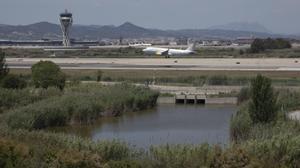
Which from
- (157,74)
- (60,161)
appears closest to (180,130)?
(60,161)

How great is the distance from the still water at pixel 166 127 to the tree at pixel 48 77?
10036 mm

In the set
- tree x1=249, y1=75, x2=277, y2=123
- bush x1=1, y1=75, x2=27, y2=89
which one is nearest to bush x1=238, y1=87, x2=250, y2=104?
bush x1=1, y1=75, x2=27, y2=89

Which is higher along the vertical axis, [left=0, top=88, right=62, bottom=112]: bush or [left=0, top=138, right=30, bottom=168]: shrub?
[left=0, top=138, right=30, bottom=168]: shrub

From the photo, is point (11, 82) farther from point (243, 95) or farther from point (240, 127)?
point (240, 127)

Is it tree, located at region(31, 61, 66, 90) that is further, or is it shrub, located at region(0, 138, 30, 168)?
tree, located at region(31, 61, 66, 90)

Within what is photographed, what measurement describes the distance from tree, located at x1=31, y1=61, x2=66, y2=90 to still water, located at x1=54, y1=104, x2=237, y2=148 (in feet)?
32.9

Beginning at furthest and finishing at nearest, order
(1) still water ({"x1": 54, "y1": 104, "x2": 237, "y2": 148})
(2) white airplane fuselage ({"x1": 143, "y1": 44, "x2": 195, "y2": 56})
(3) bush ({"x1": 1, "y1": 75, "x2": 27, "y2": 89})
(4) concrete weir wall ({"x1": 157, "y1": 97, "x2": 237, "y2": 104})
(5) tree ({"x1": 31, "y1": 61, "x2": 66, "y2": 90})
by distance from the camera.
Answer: (2) white airplane fuselage ({"x1": 143, "y1": 44, "x2": 195, "y2": 56}) < (4) concrete weir wall ({"x1": 157, "y1": 97, "x2": 237, "y2": 104}) < (5) tree ({"x1": 31, "y1": 61, "x2": 66, "y2": 90}) < (3) bush ({"x1": 1, "y1": 75, "x2": 27, "y2": 89}) < (1) still water ({"x1": 54, "y1": 104, "x2": 237, "y2": 148})

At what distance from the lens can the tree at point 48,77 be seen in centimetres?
6000

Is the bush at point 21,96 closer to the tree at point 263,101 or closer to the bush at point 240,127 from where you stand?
the bush at point 240,127

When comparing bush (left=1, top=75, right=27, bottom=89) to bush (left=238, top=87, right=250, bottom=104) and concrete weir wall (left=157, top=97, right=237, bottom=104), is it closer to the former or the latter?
concrete weir wall (left=157, top=97, right=237, bottom=104)

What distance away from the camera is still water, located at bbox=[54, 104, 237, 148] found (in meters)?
38.7

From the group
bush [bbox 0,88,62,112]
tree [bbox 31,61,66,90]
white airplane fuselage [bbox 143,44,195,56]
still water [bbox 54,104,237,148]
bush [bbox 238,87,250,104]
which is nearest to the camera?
still water [bbox 54,104,237,148]

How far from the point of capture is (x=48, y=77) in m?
60.3

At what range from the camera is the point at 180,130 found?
43.7 metres
